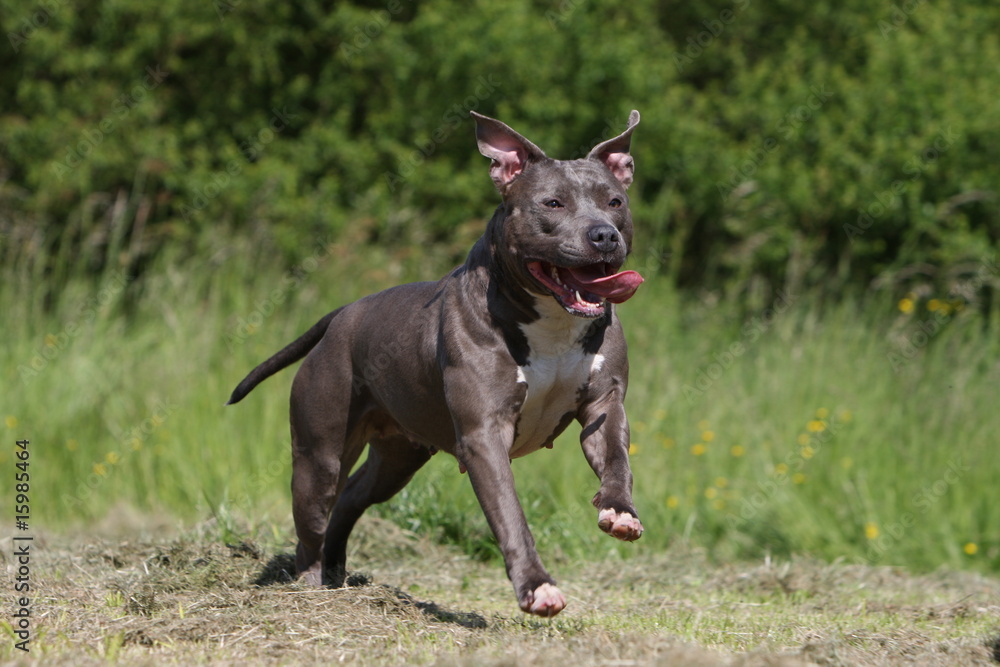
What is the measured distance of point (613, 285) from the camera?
14.5 ft

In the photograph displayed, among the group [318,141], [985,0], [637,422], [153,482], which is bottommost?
[153,482]

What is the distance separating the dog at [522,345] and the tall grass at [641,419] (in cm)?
238

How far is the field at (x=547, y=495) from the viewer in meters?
4.52

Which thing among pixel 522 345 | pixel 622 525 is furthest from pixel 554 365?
pixel 622 525

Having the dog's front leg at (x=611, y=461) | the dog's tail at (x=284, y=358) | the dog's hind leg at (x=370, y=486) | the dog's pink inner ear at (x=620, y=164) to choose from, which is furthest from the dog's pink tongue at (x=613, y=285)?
the dog's tail at (x=284, y=358)

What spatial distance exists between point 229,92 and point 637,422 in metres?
7.98

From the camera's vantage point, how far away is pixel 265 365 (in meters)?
5.82

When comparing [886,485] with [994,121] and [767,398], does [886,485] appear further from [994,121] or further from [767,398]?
[994,121]

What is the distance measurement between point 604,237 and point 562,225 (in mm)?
186

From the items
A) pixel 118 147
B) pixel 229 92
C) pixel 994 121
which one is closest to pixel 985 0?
pixel 994 121

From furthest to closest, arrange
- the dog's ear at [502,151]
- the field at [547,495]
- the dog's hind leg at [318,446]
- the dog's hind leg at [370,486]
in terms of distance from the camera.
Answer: the dog's hind leg at [370,486], the dog's hind leg at [318,446], the dog's ear at [502,151], the field at [547,495]

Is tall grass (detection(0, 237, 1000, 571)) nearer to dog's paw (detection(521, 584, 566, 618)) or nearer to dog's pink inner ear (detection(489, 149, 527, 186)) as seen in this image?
dog's pink inner ear (detection(489, 149, 527, 186))

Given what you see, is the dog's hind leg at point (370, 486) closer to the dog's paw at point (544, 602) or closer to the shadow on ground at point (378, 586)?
the shadow on ground at point (378, 586)

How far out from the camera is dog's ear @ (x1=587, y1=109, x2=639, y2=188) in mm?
4938
